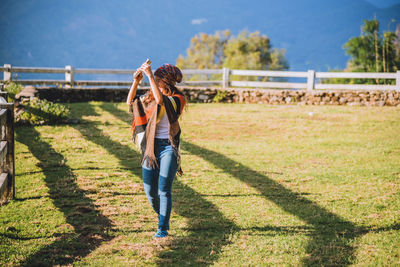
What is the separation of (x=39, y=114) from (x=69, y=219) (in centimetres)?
652

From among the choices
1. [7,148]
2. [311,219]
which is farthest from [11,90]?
[311,219]

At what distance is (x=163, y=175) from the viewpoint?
374cm

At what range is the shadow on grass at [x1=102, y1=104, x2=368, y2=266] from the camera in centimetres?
380

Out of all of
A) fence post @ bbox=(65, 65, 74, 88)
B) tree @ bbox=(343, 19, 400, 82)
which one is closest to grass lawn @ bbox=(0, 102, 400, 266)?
fence post @ bbox=(65, 65, 74, 88)

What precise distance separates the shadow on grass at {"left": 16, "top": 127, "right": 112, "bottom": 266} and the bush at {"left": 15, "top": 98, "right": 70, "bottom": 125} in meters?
2.85

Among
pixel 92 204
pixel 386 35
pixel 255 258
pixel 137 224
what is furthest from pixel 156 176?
pixel 386 35

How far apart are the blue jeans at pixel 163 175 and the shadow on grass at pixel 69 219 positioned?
758 millimetres

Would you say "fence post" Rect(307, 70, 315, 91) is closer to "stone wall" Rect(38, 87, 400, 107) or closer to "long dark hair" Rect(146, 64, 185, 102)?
"stone wall" Rect(38, 87, 400, 107)

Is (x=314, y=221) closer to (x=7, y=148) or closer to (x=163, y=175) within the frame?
(x=163, y=175)

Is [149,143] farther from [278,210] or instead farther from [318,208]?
[318,208]

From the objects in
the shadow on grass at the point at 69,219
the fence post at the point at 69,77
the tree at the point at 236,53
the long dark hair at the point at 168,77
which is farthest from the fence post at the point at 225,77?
the tree at the point at 236,53

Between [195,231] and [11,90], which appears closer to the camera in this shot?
[195,231]

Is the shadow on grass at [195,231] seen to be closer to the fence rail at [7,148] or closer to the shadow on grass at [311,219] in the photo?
the shadow on grass at [311,219]

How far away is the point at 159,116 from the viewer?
12.4 feet
